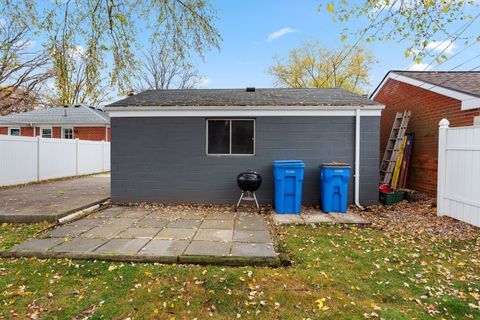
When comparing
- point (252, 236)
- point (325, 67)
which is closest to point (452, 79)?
point (252, 236)

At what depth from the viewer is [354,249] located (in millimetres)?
4105

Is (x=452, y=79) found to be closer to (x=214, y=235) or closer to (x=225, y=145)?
(x=225, y=145)

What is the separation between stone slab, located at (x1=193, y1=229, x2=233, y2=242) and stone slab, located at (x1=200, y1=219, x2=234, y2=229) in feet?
0.71

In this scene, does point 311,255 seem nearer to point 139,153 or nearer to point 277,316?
point 277,316

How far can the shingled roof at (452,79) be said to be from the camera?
6.77 meters

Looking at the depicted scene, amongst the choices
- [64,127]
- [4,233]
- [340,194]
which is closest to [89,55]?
[4,233]

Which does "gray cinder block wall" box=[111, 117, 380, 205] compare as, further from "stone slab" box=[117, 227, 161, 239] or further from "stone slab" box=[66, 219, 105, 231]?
"stone slab" box=[117, 227, 161, 239]

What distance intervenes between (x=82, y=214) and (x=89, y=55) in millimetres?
3670

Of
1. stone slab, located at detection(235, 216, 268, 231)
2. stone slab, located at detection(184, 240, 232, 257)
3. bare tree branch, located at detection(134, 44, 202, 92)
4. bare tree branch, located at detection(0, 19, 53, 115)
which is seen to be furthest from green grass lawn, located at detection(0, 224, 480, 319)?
bare tree branch, located at detection(134, 44, 202, 92)

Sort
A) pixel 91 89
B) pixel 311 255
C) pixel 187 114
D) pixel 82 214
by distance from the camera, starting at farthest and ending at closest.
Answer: pixel 187 114 < pixel 91 89 < pixel 82 214 < pixel 311 255

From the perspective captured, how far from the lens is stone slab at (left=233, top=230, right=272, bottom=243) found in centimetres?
435

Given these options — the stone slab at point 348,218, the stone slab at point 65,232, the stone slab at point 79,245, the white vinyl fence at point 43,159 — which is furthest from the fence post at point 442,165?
the white vinyl fence at point 43,159

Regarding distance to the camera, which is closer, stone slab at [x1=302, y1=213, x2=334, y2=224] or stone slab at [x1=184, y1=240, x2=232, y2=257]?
stone slab at [x1=184, y1=240, x2=232, y2=257]

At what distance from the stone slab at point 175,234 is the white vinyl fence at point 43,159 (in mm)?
8070
